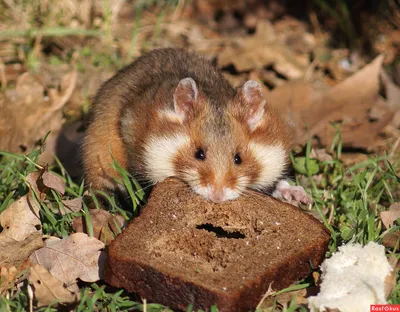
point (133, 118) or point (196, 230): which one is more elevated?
point (133, 118)

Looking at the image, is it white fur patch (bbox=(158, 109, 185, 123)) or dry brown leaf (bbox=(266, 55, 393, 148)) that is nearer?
white fur patch (bbox=(158, 109, 185, 123))

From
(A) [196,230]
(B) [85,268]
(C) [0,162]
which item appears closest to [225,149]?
(A) [196,230]

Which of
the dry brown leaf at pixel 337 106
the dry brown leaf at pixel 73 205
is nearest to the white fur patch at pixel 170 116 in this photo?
the dry brown leaf at pixel 73 205

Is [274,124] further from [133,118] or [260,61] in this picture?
[260,61]

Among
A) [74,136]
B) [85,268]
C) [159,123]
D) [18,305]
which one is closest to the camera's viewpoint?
[18,305]

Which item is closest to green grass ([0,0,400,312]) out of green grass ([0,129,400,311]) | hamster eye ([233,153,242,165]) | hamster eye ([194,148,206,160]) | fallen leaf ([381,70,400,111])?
green grass ([0,129,400,311])

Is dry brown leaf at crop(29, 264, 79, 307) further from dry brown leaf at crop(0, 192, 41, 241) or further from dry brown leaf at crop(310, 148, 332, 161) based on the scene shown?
dry brown leaf at crop(310, 148, 332, 161)

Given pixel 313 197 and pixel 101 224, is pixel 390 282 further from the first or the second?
pixel 101 224

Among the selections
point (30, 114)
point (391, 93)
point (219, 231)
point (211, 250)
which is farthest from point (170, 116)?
point (391, 93)
